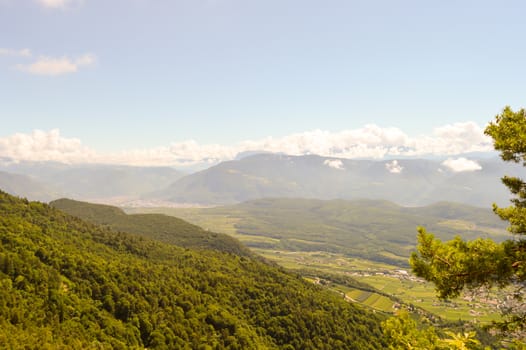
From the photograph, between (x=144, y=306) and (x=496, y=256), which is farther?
(x=144, y=306)

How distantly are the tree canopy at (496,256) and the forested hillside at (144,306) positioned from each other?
8496 cm

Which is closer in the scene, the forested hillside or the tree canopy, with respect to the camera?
the tree canopy

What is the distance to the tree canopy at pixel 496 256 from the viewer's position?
811 inches

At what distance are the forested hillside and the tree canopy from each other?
3345 inches

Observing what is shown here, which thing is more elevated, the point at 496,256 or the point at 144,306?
the point at 496,256

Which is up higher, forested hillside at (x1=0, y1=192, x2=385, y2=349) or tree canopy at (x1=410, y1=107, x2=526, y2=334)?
tree canopy at (x1=410, y1=107, x2=526, y2=334)

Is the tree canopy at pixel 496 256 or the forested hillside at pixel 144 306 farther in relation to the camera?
the forested hillside at pixel 144 306

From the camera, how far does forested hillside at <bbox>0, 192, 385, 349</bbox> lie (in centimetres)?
8725

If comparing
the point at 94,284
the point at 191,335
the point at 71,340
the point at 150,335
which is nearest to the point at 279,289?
the point at 191,335

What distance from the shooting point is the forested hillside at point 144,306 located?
286ft

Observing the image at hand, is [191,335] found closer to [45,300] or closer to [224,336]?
[224,336]

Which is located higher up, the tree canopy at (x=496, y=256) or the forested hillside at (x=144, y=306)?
the tree canopy at (x=496, y=256)

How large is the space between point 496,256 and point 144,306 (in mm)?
119535

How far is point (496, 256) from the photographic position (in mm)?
20703
